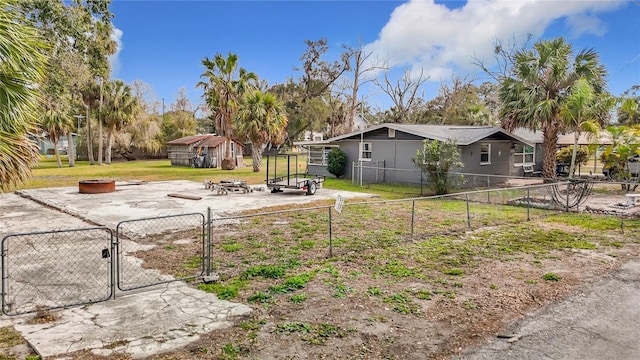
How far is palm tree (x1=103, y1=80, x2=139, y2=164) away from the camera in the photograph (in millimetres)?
36062

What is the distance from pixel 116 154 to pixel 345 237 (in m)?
43.6

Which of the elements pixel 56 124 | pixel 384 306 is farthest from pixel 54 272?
pixel 56 124

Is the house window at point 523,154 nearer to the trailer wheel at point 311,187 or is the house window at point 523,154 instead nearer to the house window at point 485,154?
the house window at point 485,154

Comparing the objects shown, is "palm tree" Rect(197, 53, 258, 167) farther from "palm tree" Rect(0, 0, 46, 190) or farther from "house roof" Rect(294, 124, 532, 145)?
"palm tree" Rect(0, 0, 46, 190)

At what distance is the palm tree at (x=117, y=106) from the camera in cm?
3606

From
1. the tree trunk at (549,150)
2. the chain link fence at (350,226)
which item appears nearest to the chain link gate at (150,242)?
the chain link fence at (350,226)

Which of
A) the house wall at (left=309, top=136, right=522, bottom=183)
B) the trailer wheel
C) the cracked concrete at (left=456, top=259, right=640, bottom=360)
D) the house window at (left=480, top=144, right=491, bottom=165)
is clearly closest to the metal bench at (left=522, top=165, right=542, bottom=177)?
the house wall at (left=309, top=136, right=522, bottom=183)

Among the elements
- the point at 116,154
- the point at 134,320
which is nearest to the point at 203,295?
the point at 134,320

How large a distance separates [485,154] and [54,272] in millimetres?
20425

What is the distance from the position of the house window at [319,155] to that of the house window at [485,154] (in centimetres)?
908

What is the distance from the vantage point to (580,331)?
4770 millimetres

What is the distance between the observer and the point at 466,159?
2094 centimetres

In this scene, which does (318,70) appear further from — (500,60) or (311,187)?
(311,187)

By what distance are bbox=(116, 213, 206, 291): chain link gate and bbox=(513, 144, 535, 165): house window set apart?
65.2 ft
